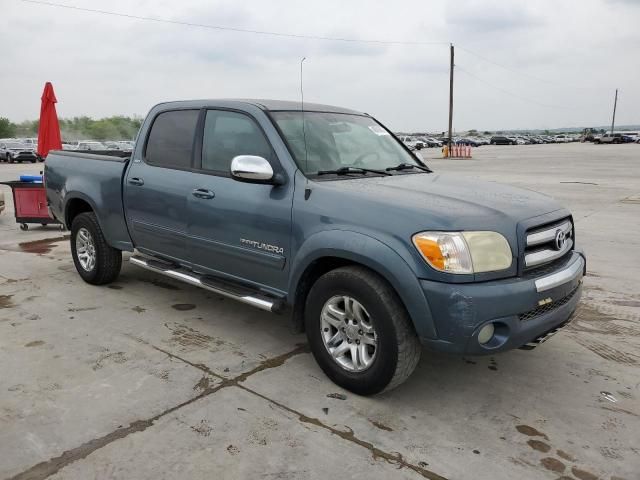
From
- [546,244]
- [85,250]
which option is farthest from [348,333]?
[85,250]

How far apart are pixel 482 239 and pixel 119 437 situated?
2186 millimetres

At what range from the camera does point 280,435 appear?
2.88 m

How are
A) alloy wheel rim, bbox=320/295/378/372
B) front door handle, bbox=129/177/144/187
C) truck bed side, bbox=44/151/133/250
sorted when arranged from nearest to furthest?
alloy wheel rim, bbox=320/295/378/372 → front door handle, bbox=129/177/144/187 → truck bed side, bbox=44/151/133/250

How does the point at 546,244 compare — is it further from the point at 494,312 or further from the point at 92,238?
the point at 92,238

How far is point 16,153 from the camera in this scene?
106ft

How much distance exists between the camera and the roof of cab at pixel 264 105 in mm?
4047

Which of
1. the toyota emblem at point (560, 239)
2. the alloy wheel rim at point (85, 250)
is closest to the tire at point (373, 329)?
the toyota emblem at point (560, 239)

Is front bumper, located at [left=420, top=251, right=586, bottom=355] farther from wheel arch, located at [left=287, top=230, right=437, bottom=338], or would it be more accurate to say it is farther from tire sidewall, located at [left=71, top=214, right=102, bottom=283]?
tire sidewall, located at [left=71, top=214, right=102, bottom=283]

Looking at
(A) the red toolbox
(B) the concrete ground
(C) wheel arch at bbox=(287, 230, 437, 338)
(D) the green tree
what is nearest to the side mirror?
(C) wheel arch at bbox=(287, 230, 437, 338)

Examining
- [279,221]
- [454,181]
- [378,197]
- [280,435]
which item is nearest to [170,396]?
[280,435]

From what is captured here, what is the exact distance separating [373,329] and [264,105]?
75.5 inches

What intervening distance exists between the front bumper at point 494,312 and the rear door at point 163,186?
2257mm

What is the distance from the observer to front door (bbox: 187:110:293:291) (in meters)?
3.62

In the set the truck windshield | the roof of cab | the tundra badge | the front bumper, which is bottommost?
the front bumper
